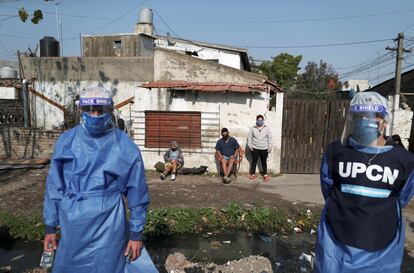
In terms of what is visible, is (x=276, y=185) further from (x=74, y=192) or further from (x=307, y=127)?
(x=74, y=192)

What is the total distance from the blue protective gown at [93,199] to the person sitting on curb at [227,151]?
666cm

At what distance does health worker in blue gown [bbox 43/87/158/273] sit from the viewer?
2.39m

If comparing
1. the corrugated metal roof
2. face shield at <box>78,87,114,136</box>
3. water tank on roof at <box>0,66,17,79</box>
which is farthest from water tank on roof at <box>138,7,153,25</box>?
face shield at <box>78,87,114,136</box>

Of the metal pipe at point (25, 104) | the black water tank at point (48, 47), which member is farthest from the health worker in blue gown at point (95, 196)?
the black water tank at point (48, 47)

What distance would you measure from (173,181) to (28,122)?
600cm

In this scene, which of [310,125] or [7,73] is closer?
[310,125]

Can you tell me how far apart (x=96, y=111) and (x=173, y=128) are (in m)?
7.42

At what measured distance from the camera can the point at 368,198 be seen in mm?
2330

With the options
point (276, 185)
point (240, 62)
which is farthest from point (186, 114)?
point (240, 62)

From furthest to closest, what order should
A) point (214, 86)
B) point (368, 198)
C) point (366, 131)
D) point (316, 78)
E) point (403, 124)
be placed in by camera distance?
point (316, 78) < point (403, 124) < point (214, 86) < point (366, 131) < point (368, 198)

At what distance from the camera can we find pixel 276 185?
8.83m

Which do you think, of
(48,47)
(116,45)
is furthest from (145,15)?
(48,47)

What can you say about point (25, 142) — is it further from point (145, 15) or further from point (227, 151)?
point (145, 15)

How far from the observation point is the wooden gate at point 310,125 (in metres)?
9.77
